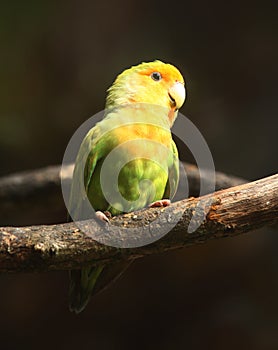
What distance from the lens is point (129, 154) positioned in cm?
216

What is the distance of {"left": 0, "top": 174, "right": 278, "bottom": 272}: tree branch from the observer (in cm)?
174

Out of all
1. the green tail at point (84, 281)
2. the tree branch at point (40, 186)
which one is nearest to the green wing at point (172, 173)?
the green tail at point (84, 281)

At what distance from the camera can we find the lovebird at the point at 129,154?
2.19 meters

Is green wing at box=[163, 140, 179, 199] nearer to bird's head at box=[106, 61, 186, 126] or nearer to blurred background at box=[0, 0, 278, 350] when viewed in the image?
bird's head at box=[106, 61, 186, 126]

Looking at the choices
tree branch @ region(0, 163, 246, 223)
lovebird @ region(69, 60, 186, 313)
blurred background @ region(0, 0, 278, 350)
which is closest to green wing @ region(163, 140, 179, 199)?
lovebird @ region(69, 60, 186, 313)

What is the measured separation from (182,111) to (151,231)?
91.7 inches

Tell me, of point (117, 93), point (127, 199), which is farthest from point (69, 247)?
point (117, 93)

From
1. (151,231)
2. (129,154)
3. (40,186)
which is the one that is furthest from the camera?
(40,186)

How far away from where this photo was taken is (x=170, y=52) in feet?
13.9

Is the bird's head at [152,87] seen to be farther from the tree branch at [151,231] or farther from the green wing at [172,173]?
the tree branch at [151,231]

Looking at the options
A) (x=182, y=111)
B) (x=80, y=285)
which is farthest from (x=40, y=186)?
(x=182, y=111)

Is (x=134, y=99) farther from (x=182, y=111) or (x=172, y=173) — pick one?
(x=182, y=111)

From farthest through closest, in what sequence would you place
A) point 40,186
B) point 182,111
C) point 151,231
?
point 182,111, point 40,186, point 151,231

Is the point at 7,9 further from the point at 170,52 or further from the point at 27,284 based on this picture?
the point at 27,284
